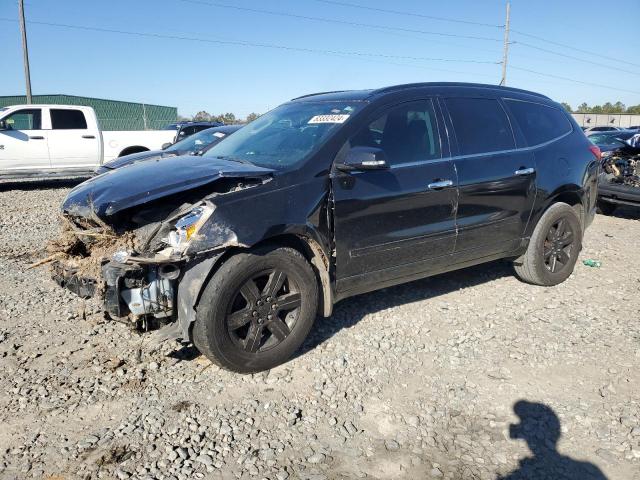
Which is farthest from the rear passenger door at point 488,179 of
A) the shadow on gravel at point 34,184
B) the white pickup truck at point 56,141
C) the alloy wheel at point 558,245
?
the shadow on gravel at point 34,184

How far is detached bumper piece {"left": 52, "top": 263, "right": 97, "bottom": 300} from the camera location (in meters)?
3.25

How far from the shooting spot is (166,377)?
3416 millimetres

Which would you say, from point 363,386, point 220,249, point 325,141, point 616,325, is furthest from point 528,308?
point 220,249

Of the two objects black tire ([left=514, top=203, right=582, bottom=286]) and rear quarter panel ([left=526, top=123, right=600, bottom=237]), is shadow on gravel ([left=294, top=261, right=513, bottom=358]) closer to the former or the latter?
black tire ([left=514, top=203, right=582, bottom=286])

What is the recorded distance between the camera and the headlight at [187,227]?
3.04m

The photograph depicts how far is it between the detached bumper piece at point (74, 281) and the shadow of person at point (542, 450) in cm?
263

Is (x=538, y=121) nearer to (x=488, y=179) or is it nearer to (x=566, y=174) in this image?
(x=566, y=174)

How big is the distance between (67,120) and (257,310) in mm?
11503

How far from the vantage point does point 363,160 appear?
3.49 m

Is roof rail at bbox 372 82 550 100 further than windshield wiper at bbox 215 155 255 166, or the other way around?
roof rail at bbox 372 82 550 100

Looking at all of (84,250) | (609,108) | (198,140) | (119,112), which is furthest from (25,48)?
(609,108)

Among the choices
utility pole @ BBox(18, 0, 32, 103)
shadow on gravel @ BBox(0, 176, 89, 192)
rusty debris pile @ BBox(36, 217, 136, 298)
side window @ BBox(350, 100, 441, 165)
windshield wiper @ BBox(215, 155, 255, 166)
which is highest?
utility pole @ BBox(18, 0, 32, 103)

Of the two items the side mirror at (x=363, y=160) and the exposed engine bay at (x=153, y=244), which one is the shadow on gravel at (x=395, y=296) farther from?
the side mirror at (x=363, y=160)

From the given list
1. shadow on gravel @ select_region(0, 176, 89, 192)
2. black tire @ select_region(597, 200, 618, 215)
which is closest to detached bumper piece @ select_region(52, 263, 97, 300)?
black tire @ select_region(597, 200, 618, 215)
